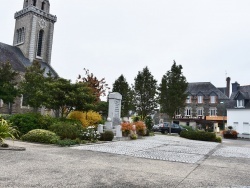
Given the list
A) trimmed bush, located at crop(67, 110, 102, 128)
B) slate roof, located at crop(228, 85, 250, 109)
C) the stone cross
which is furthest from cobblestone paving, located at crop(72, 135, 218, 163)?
slate roof, located at crop(228, 85, 250, 109)

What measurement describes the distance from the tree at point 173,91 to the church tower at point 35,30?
2319 centimetres

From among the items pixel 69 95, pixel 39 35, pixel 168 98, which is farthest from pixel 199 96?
pixel 69 95

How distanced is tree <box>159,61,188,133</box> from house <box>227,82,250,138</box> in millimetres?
12940

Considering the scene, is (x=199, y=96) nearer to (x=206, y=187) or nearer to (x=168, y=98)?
(x=168, y=98)

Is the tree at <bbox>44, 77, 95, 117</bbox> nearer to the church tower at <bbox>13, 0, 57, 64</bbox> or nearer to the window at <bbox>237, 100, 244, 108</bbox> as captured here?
the church tower at <bbox>13, 0, 57, 64</bbox>

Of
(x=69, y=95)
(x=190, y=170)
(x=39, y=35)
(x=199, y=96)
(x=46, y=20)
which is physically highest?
(x=46, y=20)

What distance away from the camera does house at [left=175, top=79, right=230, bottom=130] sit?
4852 cm

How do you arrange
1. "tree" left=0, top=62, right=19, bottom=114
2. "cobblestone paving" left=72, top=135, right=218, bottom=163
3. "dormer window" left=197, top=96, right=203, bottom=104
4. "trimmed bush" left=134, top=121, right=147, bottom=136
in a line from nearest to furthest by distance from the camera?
"cobblestone paving" left=72, top=135, right=218, bottom=163, "trimmed bush" left=134, top=121, right=147, bottom=136, "tree" left=0, top=62, right=19, bottom=114, "dormer window" left=197, top=96, right=203, bottom=104

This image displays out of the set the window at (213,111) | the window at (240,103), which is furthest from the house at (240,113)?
the window at (213,111)

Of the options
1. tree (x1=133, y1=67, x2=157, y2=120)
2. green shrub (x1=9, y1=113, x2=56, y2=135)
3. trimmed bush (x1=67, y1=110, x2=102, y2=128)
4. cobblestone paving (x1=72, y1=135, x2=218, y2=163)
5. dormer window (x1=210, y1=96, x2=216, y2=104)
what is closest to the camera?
cobblestone paving (x1=72, y1=135, x2=218, y2=163)

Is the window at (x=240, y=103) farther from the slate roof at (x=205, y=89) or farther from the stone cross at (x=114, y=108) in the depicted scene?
the stone cross at (x=114, y=108)

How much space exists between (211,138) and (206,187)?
1829cm

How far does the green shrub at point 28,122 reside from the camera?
14680 millimetres

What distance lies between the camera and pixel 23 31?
42281mm
